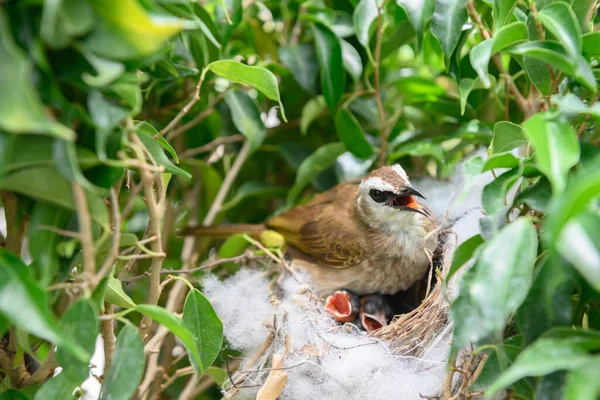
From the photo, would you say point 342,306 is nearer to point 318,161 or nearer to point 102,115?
point 318,161

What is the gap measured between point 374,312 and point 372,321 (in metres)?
0.04

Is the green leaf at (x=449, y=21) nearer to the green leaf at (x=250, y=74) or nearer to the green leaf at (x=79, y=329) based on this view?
the green leaf at (x=250, y=74)

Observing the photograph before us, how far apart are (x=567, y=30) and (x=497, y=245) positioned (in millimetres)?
381

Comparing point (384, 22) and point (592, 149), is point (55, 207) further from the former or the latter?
point (384, 22)

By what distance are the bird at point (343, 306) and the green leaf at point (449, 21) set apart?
91cm

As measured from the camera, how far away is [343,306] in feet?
6.45

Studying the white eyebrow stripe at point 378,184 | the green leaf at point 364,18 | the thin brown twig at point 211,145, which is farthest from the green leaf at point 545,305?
the thin brown twig at point 211,145

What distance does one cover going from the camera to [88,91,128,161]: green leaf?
2.81ft

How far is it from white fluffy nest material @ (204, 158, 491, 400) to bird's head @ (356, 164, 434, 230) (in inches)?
5.6

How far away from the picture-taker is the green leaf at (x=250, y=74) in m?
1.18

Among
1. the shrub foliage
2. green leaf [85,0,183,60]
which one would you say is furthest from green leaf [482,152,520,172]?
green leaf [85,0,183,60]

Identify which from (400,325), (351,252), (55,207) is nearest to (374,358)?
(400,325)

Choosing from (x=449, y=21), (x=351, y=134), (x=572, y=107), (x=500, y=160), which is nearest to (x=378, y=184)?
(x=351, y=134)

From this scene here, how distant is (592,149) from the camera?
38.7 inches
